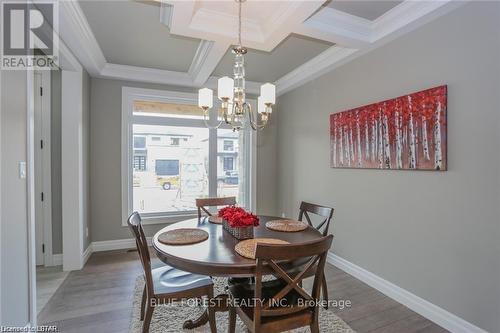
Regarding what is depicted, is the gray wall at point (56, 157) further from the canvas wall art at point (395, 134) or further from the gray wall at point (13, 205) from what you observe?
the canvas wall art at point (395, 134)

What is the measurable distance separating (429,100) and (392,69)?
1.83 ft

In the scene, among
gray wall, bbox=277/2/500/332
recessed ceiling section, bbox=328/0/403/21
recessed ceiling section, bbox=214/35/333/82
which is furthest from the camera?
recessed ceiling section, bbox=214/35/333/82

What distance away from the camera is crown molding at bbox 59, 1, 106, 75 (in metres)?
2.13

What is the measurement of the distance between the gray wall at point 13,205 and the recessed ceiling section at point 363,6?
2.47 meters

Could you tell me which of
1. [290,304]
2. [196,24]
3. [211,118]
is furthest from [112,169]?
[290,304]

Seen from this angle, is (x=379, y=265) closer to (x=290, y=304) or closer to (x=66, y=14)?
(x=290, y=304)

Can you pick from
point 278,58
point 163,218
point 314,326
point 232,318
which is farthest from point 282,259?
point 163,218

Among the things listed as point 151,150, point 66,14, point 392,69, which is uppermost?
point 66,14

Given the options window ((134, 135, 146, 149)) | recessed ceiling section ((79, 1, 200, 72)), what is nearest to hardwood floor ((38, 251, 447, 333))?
window ((134, 135, 146, 149))

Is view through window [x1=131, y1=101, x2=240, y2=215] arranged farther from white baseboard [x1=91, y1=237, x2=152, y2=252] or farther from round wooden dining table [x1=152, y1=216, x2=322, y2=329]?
round wooden dining table [x1=152, y1=216, x2=322, y2=329]

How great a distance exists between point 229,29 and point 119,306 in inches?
108

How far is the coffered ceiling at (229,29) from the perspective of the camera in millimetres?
2191

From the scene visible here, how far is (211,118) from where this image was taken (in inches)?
172

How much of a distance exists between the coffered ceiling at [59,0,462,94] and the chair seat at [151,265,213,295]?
2.07 m
